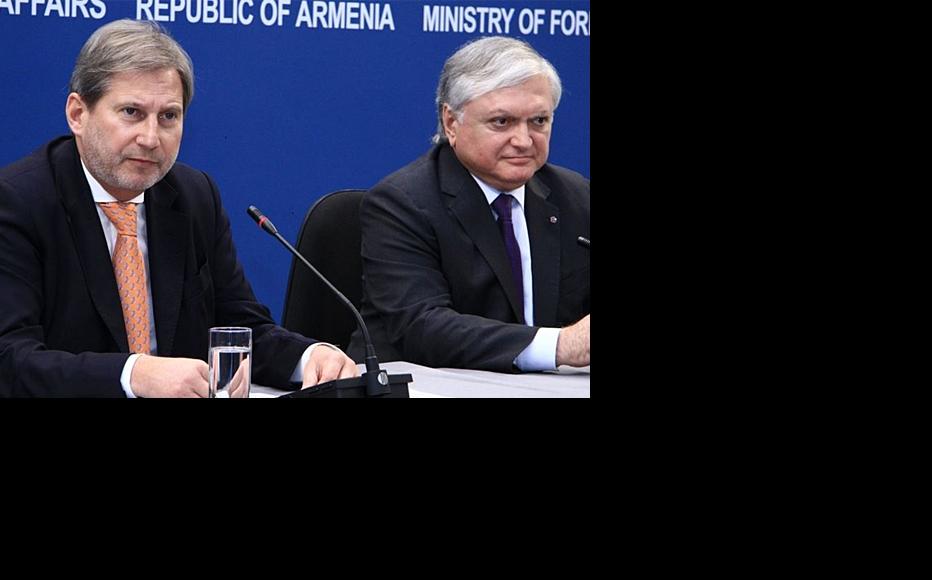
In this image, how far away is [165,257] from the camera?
2.54m

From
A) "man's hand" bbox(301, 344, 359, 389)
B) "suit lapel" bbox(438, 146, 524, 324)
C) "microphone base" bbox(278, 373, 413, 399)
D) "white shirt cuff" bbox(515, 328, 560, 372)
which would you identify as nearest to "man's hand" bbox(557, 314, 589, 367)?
"white shirt cuff" bbox(515, 328, 560, 372)

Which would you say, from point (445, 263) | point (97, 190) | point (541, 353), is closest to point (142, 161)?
point (97, 190)

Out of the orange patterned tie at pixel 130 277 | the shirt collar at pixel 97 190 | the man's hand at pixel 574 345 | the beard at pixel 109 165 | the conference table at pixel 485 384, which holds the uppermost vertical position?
the beard at pixel 109 165

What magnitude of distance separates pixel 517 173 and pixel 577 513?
43.0 inches

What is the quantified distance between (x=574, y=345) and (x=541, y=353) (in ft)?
0.26

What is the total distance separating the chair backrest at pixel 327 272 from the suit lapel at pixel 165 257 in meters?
0.41

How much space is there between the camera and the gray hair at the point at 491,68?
9.57 feet

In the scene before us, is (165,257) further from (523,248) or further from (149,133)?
(523,248)

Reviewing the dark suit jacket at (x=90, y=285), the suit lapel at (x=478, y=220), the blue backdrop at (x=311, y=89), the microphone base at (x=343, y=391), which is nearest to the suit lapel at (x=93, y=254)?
the dark suit jacket at (x=90, y=285)

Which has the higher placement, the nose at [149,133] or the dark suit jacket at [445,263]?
the nose at [149,133]

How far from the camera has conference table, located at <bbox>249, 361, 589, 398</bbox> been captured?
2279 mm

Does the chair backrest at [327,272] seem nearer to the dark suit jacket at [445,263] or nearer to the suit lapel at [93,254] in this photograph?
the dark suit jacket at [445,263]

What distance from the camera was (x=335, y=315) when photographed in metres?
2.98

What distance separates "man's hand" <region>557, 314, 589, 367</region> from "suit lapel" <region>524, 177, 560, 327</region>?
308 millimetres
